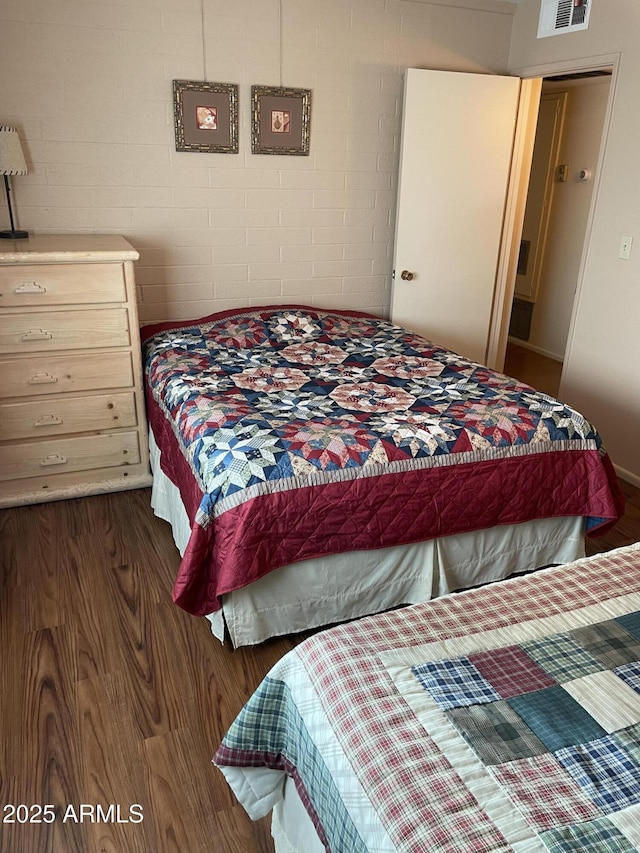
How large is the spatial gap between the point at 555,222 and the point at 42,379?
420 cm

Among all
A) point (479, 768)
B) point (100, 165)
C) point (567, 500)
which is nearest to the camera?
point (479, 768)

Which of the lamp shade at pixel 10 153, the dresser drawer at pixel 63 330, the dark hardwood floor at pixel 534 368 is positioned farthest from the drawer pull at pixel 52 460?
the dark hardwood floor at pixel 534 368

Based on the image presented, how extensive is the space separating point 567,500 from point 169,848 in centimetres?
168

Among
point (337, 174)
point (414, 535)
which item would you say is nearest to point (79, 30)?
point (337, 174)

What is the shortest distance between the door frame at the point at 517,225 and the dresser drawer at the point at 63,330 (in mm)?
2350

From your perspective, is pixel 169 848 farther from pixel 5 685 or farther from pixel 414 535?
pixel 414 535

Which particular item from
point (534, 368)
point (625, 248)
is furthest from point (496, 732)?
point (534, 368)

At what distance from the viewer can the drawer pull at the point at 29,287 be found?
2.75 metres

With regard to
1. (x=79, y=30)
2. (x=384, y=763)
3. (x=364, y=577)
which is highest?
(x=79, y=30)

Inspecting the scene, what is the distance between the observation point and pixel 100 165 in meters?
3.26

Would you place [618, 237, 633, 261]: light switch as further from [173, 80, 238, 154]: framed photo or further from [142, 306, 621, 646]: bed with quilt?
[173, 80, 238, 154]: framed photo

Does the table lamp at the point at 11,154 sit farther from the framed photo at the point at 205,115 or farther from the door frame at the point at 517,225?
the door frame at the point at 517,225

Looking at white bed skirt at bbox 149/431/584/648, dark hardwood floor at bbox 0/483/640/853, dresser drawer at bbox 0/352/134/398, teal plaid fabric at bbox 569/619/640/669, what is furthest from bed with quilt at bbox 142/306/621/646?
teal plaid fabric at bbox 569/619/640/669

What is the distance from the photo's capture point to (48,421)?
9.75ft
